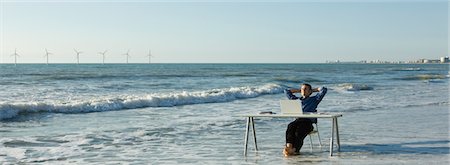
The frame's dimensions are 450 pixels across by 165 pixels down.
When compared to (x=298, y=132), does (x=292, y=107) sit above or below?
above

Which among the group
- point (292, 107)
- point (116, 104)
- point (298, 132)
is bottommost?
point (116, 104)

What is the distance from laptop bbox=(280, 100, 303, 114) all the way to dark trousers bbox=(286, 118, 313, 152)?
1.50ft

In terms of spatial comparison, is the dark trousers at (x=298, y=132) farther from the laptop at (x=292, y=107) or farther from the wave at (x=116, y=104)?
the wave at (x=116, y=104)

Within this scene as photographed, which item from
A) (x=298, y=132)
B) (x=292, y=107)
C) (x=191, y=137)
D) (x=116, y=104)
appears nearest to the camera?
(x=292, y=107)

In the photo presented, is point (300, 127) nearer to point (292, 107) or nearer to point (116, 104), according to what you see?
point (292, 107)

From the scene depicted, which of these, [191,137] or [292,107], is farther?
[191,137]

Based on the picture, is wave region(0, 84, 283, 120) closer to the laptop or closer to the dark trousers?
the dark trousers

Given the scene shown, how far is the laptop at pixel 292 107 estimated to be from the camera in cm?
877

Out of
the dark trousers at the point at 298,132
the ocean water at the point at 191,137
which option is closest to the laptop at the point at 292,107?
the dark trousers at the point at 298,132

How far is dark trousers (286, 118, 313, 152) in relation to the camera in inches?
358

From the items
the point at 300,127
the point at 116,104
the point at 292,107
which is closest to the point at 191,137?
the point at 300,127

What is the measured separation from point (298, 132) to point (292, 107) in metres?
0.55

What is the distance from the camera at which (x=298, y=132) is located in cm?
916

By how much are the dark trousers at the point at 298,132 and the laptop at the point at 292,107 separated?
458 millimetres
